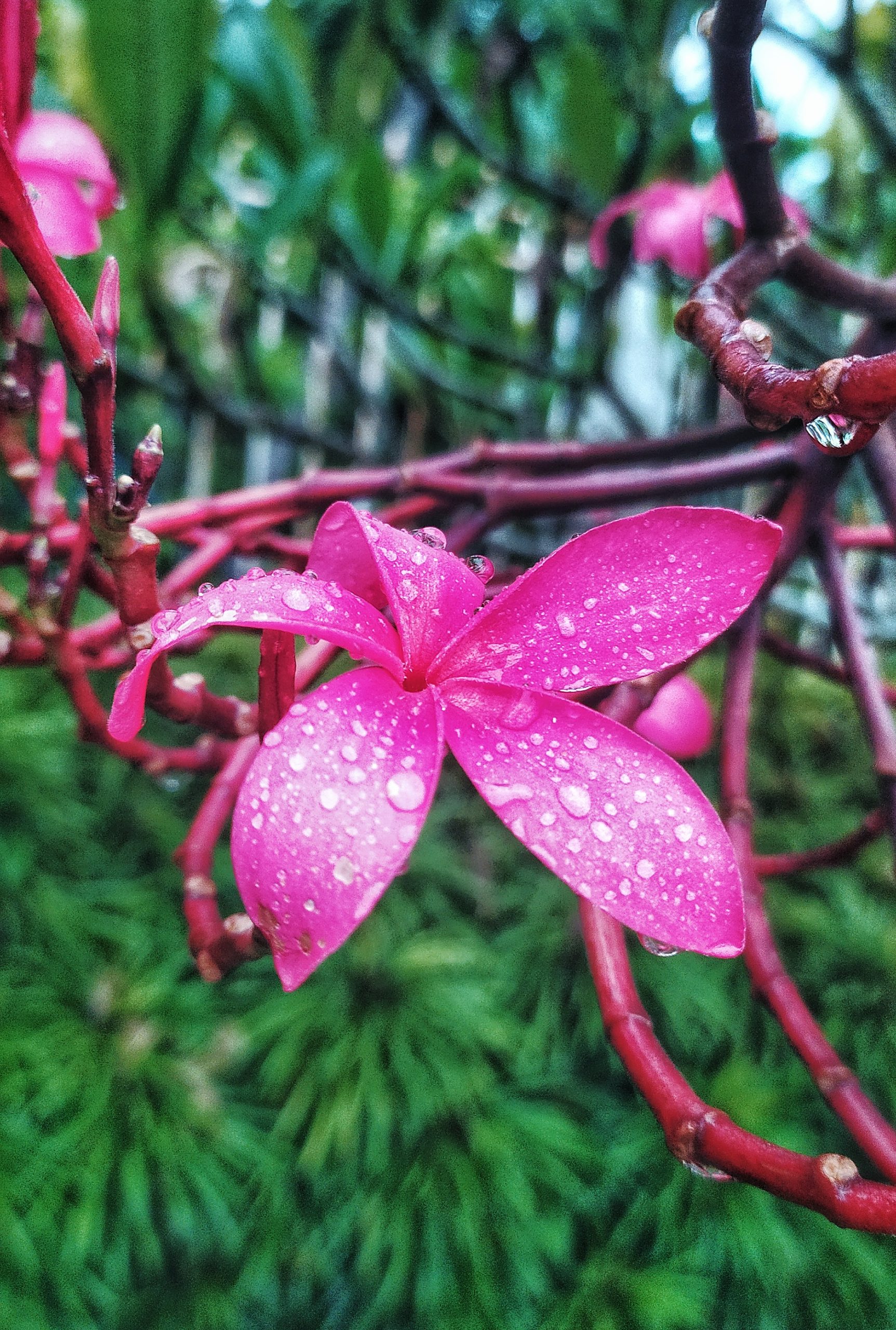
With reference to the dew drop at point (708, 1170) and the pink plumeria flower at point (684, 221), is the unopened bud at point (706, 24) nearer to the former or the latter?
the pink plumeria flower at point (684, 221)

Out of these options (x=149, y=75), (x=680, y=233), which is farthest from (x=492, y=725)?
(x=149, y=75)

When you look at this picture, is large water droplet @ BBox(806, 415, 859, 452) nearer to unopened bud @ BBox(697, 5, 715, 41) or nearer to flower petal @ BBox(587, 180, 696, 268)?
unopened bud @ BBox(697, 5, 715, 41)

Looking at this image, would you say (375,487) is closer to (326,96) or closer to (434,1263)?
(434,1263)

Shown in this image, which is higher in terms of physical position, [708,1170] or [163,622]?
[163,622]

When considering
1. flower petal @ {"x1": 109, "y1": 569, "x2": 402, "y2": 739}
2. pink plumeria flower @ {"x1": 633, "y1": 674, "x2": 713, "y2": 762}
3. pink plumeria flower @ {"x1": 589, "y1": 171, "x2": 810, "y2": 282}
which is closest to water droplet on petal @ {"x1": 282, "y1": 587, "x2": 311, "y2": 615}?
flower petal @ {"x1": 109, "y1": 569, "x2": 402, "y2": 739}

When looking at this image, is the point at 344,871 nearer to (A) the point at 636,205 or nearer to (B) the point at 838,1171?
(B) the point at 838,1171

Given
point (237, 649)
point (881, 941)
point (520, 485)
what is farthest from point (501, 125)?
point (881, 941)
